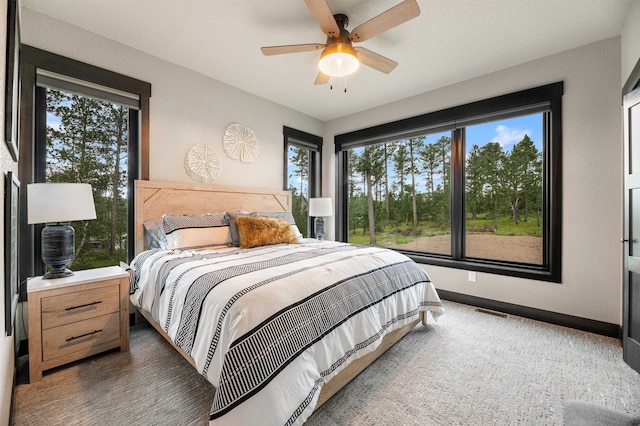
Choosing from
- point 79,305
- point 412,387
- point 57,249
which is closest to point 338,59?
point 412,387

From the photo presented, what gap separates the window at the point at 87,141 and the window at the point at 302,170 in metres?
2.02

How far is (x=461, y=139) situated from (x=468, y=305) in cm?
207

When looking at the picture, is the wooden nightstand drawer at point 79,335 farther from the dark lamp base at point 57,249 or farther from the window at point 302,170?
the window at point 302,170

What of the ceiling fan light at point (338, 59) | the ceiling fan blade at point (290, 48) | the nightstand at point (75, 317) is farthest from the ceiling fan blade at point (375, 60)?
the nightstand at point (75, 317)

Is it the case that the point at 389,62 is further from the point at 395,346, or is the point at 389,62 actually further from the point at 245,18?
the point at 395,346

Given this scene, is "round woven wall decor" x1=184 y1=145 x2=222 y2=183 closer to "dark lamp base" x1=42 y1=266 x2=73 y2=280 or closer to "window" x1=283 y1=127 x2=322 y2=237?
"window" x1=283 y1=127 x2=322 y2=237

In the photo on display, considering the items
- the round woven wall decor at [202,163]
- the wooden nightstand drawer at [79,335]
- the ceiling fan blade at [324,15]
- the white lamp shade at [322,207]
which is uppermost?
the ceiling fan blade at [324,15]

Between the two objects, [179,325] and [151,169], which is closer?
[179,325]

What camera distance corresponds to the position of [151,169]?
2891 millimetres

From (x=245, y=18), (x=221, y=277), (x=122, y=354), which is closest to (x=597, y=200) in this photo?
(x=221, y=277)

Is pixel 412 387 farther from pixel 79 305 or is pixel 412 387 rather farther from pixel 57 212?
pixel 57 212

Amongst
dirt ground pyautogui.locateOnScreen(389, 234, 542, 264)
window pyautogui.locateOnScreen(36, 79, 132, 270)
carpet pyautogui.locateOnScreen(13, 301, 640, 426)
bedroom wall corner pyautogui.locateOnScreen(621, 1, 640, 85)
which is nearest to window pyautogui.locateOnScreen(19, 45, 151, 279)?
window pyautogui.locateOnScreen(36, 79, 132, 270)

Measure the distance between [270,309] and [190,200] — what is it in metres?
2.26

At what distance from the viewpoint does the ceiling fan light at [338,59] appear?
2.10 m
